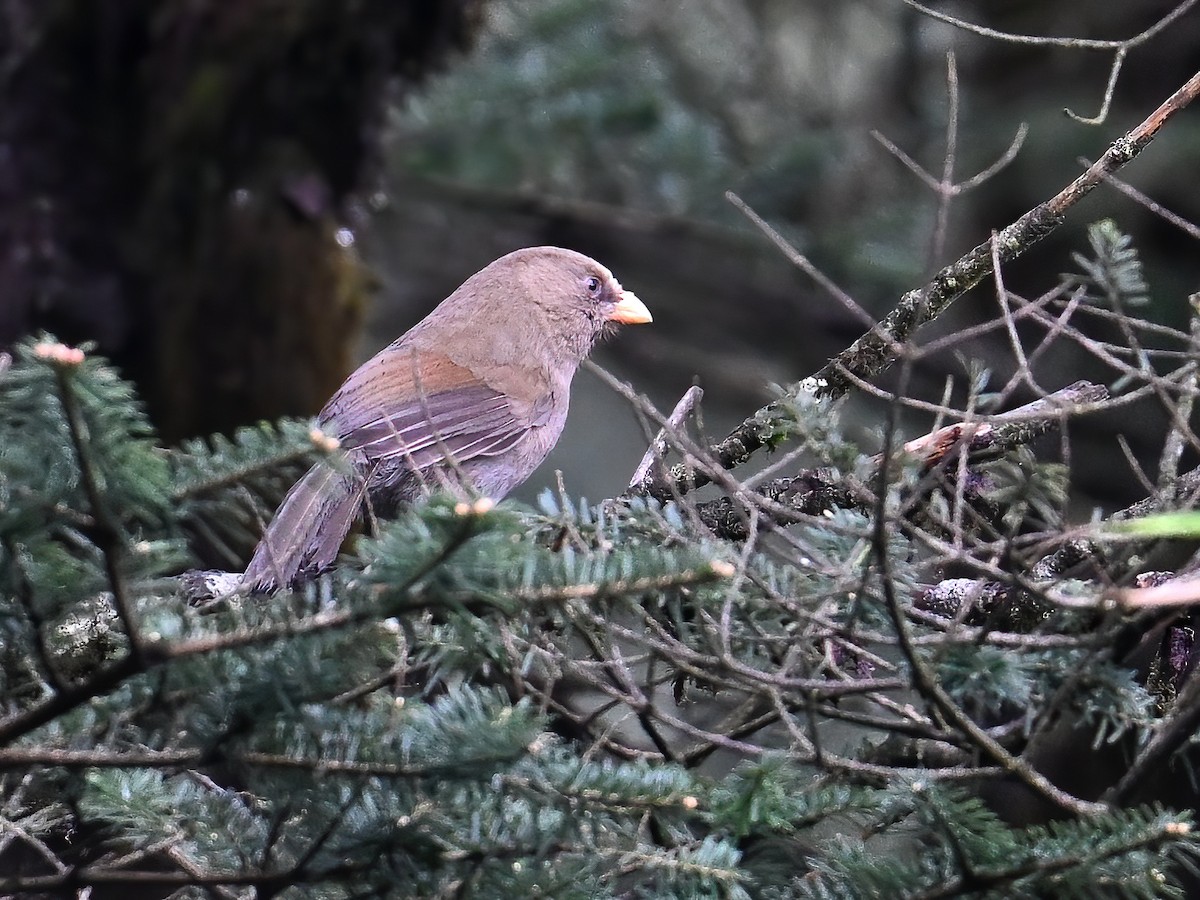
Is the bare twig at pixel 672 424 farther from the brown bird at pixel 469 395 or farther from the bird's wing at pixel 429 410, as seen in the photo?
the bird's wing at pixel 429 410

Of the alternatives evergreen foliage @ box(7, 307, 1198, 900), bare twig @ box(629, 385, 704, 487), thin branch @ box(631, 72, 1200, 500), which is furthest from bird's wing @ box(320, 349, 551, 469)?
evergreen foliage @ box(7, 307, 1198, 900)

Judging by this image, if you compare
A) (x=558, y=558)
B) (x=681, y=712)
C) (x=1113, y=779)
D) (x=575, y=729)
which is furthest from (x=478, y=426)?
(x=558, y=558)

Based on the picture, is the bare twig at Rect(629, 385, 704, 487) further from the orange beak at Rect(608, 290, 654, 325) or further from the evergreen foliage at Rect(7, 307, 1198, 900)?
the orange beak at Rect(608, 290, 654, 325)

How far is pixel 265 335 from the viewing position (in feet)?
18.2

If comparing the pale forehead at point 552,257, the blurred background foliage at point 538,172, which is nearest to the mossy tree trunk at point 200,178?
the blurred background foliage at point 538,172

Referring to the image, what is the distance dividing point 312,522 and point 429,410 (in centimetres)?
57

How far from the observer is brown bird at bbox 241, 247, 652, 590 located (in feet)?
10.9

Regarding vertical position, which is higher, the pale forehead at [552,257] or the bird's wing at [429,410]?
the pale forehead at [552,257]

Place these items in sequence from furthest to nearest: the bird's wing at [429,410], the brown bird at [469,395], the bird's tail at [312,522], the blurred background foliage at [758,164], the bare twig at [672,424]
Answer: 1. the blurred background foliage at [758,164]
2. the bird's wing at [429,410]
3. the brown bird at [469,395]
4. the bird's tail at [312,522]
5. the bare twig at [672,424]

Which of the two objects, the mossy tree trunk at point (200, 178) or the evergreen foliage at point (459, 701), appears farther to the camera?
the mossy tree trunk at point (200, 178)

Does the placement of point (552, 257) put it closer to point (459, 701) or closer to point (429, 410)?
point (429, 410)

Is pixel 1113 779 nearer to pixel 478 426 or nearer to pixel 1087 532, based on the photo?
pixel 478 426

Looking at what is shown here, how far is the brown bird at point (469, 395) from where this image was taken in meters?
3.31

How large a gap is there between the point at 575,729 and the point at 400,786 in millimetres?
1149
